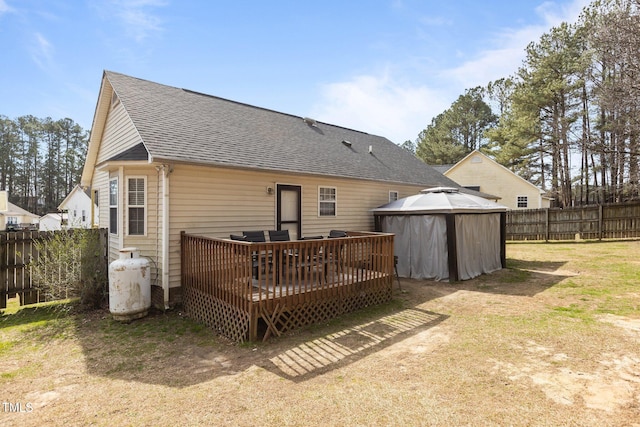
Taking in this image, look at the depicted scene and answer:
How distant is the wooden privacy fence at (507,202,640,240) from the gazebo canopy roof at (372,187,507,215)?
414 inches

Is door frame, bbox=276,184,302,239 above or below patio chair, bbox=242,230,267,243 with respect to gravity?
above

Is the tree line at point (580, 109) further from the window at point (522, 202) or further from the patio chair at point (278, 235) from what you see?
the patio chair at point (278, 235)

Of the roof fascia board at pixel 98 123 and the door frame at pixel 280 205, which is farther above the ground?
the roof fascia board at pixel 98 123

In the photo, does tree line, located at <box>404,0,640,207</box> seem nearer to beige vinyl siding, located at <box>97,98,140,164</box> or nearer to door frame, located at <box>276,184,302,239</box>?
door frame, located at <box>276,184,302,239</box>

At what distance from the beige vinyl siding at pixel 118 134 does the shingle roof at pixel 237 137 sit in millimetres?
541

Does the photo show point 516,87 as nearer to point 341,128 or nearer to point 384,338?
point 341,128

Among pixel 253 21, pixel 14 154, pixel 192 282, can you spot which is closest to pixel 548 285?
pixel 192 282

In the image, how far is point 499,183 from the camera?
992 inches

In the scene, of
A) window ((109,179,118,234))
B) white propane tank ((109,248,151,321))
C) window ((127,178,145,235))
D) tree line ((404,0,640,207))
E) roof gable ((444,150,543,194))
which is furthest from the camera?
roof gable ((444,150,543,194))

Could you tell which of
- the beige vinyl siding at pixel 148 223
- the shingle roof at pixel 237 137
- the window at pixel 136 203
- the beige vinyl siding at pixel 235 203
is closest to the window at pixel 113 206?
the beige vinyl siding at pixel 148 223

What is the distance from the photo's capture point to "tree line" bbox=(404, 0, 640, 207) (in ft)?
46.0

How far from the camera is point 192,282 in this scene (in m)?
6.53

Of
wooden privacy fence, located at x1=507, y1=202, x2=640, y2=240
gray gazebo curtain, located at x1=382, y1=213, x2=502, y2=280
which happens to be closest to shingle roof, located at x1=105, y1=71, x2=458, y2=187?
gray gazebo curtain, located at x1=382, y1=213, x2=502, y2=280

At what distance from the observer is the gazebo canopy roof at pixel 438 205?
30.6 ft
